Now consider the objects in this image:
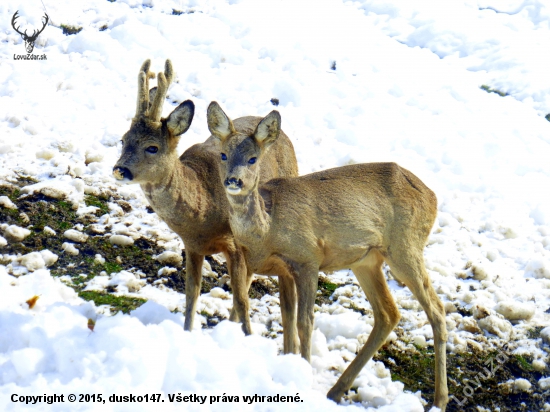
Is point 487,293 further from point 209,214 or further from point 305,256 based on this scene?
point 209,214

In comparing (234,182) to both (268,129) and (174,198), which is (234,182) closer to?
(268,129)

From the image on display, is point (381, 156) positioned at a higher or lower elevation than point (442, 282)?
higher

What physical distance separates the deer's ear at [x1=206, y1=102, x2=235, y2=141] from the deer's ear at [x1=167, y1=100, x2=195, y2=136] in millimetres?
424

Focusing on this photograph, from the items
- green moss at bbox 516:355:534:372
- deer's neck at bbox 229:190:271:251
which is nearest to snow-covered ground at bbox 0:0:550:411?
green moss at bbox 516:355:534:372

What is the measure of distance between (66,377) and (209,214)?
2.45m

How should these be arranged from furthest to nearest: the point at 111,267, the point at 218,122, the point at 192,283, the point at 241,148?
1. the point at 111,267
2. the point at 192,283
3. the point at 218,122
4. the point at 241,148

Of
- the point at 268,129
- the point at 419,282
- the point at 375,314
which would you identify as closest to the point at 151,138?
the point at 268,129

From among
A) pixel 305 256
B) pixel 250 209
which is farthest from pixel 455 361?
pixel 250 209

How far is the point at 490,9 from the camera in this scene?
14.2 m

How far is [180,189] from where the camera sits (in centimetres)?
618

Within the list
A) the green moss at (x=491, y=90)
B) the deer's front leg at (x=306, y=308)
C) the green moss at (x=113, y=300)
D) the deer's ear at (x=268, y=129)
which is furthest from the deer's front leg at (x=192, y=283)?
the green moss at (x=491, y=90)

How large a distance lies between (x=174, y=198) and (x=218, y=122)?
30.8 inches

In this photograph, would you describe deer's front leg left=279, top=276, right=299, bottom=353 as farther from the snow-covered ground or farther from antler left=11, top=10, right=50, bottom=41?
antler left=11, top=10, right=50, bottom=41

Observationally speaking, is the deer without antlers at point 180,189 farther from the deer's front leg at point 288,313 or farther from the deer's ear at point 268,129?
the deer's ear at point 268,129
